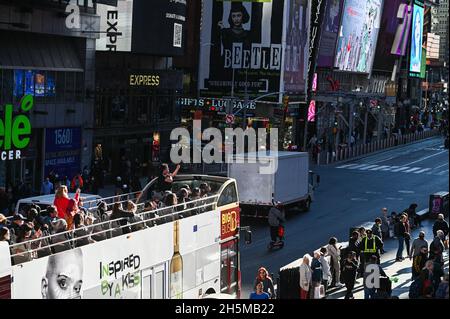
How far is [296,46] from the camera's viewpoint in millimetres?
82500

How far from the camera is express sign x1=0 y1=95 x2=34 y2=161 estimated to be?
42562 mm

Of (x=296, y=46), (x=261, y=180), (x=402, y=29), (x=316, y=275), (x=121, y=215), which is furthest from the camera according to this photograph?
(x=402, y=29)

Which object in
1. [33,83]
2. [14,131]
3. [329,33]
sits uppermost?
[329,33]

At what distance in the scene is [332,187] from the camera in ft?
189

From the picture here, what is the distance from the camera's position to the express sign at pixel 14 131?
4256 cm

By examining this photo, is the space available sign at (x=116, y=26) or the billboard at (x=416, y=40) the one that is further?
the billboard at (x=416, y=40)

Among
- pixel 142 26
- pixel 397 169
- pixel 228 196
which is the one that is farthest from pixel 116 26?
pixel 228 196

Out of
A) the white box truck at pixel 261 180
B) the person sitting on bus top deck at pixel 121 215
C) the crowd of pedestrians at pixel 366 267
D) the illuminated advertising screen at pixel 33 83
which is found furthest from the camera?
the illuminated advertising screen at pixel 33 83

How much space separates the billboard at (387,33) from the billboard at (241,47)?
34.6m

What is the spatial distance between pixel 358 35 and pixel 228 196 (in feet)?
268

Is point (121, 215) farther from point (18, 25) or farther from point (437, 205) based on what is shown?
point (437, 205)

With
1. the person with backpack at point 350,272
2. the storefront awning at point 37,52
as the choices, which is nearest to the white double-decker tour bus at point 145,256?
the person with backpack at point 350,272

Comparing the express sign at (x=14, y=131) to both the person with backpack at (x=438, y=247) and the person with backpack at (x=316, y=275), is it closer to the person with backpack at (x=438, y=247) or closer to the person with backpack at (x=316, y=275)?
the person with backpack at (x=316, y=275)
